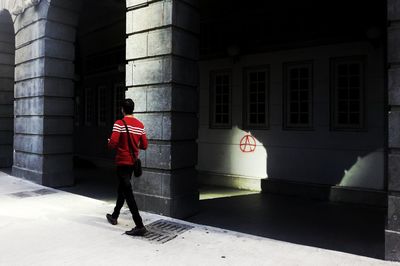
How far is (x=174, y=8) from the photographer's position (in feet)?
23.8

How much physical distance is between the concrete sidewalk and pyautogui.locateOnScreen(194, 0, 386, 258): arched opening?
53.5 inches

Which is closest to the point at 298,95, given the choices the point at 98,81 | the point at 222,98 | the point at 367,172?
the point at 222,98

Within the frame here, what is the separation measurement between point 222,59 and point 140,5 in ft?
15.9

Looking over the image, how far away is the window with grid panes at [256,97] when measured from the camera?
11.3 m

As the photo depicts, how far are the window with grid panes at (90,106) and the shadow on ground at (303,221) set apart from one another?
36.1 ft

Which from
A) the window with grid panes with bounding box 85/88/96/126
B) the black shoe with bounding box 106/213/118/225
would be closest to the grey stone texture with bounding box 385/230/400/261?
the black shoe with bounding box 106/213/118/225

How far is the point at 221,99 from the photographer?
487 inches

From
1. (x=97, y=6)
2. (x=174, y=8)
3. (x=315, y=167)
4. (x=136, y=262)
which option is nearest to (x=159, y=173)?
(x=136, y=262)

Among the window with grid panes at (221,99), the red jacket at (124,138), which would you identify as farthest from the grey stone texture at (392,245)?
the window with grid panes at (221,99)

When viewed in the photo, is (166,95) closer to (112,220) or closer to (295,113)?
(112,220)

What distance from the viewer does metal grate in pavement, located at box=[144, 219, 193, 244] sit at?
5.91 metres

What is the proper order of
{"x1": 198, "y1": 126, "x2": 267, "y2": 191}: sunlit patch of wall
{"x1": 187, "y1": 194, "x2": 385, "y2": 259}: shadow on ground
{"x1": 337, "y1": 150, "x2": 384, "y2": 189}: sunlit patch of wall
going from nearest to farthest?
{"x1": 187, "y1": 194, "x2": 385, "y2": 259}: shadow on ground < {"x1": 337, "y1": 150, "x2": 384, "y2": 189}: sunlit patch of wall < {"x1": 198, "y1": 126, "x2": 267, "y2": 191}: sunlit patch of wall

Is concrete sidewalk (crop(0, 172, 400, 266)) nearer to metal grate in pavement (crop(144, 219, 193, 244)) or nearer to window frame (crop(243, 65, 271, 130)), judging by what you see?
metal grate in pavement (crop(144, 219, 193, 244))

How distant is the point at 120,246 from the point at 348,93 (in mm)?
7197
